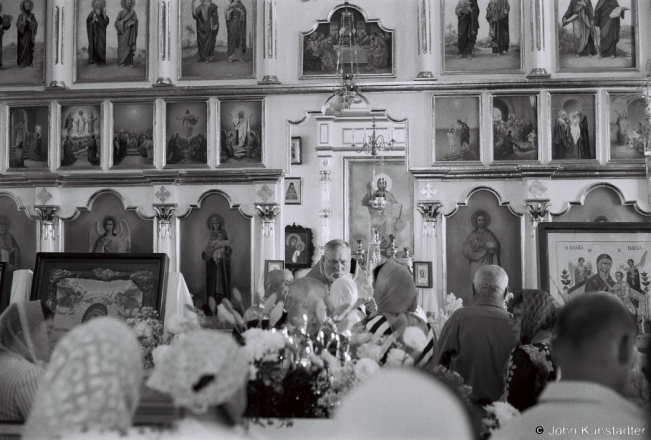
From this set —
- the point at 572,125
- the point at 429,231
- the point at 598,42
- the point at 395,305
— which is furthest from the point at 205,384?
the point at 598,42

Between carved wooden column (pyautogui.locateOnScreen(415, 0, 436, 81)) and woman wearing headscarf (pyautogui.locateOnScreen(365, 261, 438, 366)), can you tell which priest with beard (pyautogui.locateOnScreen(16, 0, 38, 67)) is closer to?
carved wooden column (pyautogui.locateOnScreen(415, 0, 436, 81))

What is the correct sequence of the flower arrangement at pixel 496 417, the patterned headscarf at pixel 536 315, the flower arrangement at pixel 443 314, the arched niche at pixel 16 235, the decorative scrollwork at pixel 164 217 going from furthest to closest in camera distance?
1. the arched niche at pixel 16 235
2. the decorative scrollwork at pixel 164 217
3. the flower arrangement at pixel 443 314
4. the patterned headscarf at pixel 536 315
5. the flower arrangement at pixel 496 417

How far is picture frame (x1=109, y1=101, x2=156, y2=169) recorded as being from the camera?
12180mm

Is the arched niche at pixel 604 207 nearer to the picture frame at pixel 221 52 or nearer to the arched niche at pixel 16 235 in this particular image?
the picture frame at pixel 221 52

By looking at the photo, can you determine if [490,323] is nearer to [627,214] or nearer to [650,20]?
[627,214]

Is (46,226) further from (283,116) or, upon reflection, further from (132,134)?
(283,116)

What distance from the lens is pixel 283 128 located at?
12.1 metres

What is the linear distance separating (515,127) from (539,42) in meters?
1.37

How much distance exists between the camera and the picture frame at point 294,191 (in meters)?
17.8

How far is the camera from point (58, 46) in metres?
12.3

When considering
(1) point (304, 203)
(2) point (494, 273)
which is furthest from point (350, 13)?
(2) point (494, 273)

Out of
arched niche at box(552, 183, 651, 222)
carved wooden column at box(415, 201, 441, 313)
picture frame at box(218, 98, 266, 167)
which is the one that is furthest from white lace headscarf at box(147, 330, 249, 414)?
arched niche at box(552, 183, 651, 222)

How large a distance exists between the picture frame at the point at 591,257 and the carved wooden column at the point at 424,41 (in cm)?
524

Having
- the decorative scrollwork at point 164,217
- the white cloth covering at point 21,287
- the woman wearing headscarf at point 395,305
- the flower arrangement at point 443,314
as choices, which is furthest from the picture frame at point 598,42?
the white cloth covering at point 21,287
